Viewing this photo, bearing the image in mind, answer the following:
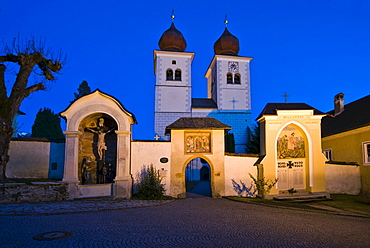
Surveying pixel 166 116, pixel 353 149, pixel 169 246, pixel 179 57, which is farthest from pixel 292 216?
pixel 179 57

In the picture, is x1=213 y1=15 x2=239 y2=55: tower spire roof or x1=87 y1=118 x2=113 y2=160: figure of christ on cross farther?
x1=213 y1=15 x2=239 y2=55: tower spire roof

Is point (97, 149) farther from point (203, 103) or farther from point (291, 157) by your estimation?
point (203, 103)

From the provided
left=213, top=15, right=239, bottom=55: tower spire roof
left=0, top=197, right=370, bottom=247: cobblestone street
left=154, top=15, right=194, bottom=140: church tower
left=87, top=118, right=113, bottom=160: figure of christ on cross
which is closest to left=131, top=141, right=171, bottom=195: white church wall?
left=87, top=118, right=113, bottom=160: figure of christ on cross

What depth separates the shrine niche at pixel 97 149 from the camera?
1633 centimetres

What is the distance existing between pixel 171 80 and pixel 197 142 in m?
23.0

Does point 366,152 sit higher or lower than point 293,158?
higher

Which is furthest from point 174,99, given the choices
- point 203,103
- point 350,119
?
point 350,119

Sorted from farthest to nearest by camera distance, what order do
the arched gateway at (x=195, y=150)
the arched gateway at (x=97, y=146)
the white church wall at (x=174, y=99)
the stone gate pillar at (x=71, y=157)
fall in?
the white church wall at (x=174, y=99) < the arched gateway at (x=195, y=150) < the arched gateway at (x=97, y=146) < the stone gate pillar at (x=71, y=157)

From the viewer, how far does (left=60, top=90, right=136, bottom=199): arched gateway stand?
49.4ft

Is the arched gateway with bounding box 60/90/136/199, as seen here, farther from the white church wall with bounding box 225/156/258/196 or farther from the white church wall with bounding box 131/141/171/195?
the white church wall with bounding box 225/156/258/196

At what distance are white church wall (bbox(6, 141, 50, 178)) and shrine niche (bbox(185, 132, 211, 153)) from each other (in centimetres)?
754

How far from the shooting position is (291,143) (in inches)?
697

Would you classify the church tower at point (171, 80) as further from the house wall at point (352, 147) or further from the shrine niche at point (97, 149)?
the shrine niche at point (97, 149)

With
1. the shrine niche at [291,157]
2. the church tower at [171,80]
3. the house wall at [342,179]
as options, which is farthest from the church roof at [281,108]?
the church tower at [171,80]
